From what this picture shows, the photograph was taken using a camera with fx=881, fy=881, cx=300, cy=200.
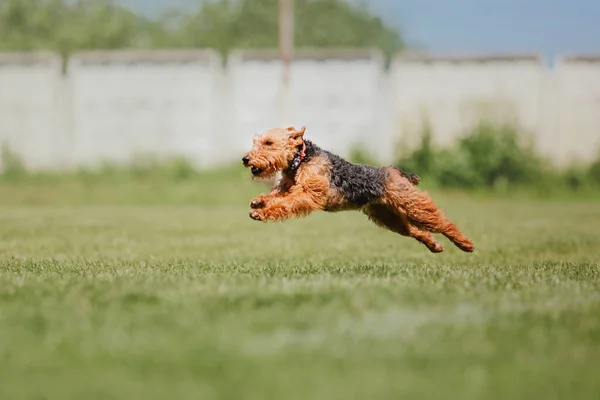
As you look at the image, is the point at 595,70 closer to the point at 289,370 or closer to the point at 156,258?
the point at 156,258

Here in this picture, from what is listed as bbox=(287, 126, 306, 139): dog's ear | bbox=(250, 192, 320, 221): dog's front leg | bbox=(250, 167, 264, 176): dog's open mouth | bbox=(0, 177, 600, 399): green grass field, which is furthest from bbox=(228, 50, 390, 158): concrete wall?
bbox=(250, 192, 320, 221): dog's front leg

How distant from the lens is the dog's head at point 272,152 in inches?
243

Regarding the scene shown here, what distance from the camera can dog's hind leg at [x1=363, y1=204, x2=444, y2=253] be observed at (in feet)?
22.5

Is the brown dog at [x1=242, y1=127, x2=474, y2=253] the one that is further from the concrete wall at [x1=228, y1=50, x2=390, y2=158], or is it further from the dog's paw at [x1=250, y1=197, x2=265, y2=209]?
the concrete wall at [x1=228, y1=50, x2=390, y2=158]

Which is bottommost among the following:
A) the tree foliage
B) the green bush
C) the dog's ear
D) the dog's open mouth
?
the green bush

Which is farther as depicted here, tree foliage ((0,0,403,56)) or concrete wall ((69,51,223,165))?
tree foliage ((0,0,403,56))

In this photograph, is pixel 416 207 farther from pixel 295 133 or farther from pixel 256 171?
pixel 256 171

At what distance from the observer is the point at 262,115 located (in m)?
20.4

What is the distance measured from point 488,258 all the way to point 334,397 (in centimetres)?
525

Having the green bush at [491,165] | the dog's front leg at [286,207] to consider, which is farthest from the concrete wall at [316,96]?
the dog's front leg at [286,207]

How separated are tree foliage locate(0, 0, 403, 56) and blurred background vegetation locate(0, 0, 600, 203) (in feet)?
0.15

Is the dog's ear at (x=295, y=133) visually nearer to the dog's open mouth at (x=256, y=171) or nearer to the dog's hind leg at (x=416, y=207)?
the dog's open mouth at (x=256, y=171)

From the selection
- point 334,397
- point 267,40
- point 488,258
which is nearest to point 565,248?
point 488,258

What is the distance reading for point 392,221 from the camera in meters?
6.98
